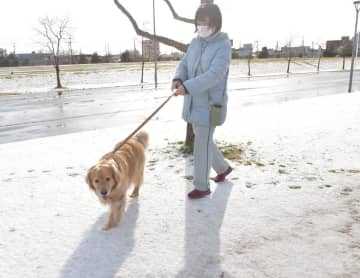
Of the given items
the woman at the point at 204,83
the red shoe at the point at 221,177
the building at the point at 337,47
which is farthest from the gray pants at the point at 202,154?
the building at the point at 337,47

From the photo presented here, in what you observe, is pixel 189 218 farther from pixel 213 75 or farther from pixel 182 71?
pixel 182 71

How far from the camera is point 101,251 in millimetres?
2971

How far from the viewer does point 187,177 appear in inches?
183

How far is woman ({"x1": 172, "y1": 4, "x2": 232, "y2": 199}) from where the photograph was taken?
357 cm

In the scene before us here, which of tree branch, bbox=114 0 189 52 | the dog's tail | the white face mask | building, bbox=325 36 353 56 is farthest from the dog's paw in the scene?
building, bbox=325 36 353 56

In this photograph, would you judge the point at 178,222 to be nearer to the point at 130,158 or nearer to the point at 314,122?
→ the point at 130,158

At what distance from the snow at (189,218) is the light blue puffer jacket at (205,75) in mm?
998

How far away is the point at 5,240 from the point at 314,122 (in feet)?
22.0

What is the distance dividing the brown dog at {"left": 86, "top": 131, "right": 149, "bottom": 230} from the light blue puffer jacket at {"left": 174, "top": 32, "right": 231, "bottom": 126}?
Answer: 0.77 meters

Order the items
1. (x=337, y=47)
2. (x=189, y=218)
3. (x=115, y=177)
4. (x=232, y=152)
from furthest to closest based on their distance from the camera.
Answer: (x=337, y=47)
(x=232, y=152)
(x=189, y=218)
(x=115, y=177)

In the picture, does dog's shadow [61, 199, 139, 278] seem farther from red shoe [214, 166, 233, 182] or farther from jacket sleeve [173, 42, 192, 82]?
jacket sleeve [173, 42, 192, 82]

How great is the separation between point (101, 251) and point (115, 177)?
2.18 ft

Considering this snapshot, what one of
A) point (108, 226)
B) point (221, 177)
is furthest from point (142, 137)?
point (108, 226)

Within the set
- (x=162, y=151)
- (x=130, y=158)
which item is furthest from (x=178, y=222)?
(x=162, y=151)
